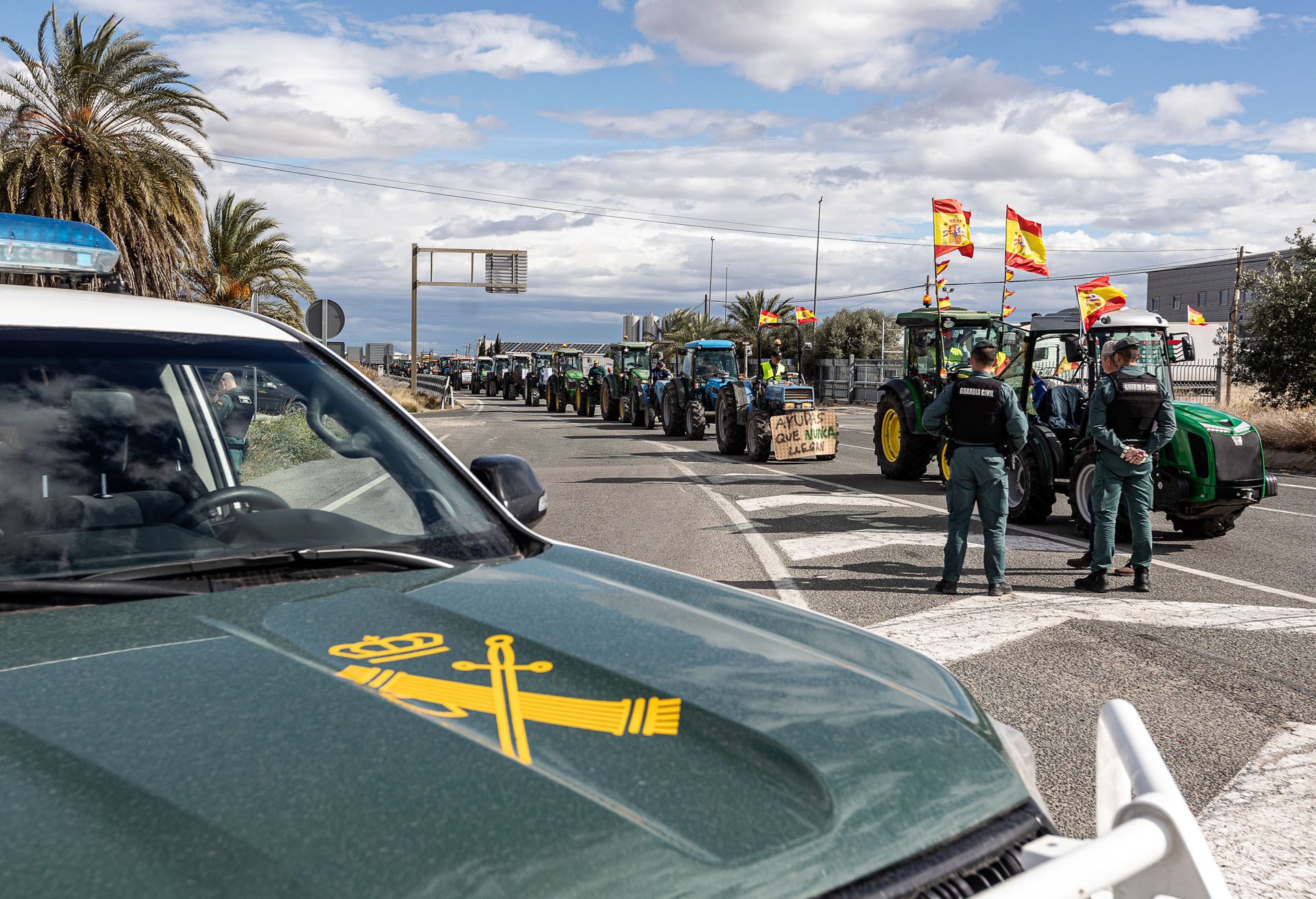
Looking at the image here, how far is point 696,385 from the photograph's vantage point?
26250 mm

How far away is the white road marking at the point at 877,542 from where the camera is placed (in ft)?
32.6

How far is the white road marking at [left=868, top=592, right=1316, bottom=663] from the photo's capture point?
21.8 feet

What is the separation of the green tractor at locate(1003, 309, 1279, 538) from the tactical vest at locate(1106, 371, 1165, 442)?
34.5 inches

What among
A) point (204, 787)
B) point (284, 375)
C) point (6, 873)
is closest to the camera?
point (6, 873)

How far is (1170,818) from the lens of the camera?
4.99 feet

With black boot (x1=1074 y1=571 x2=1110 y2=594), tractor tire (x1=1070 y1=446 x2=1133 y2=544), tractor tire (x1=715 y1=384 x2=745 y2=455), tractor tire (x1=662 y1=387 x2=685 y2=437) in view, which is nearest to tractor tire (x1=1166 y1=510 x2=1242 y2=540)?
tractor tire (x1=1070 y1=446 x2=1133 y2=544)

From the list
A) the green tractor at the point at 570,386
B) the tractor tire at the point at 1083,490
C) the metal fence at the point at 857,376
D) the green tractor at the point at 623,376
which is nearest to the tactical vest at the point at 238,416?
the tractor tire at the point at 1083,490

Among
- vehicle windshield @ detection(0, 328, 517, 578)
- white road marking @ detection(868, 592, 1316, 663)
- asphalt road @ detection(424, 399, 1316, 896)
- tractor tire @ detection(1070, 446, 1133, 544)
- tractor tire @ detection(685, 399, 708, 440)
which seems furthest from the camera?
tractor tire @ detection(685, 399, 708, 440)

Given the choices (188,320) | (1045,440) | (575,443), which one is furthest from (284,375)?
(575,443)

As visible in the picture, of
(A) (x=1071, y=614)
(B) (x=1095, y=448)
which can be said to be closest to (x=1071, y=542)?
(B) (x=1095, y=448)

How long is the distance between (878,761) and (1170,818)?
0.39m

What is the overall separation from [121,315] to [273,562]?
760 millimetres

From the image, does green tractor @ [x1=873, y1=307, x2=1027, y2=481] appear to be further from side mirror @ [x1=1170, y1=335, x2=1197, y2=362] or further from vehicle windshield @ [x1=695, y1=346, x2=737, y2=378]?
vehicle windshield @ [x1=695, y1=346, x2=737, y2=378]

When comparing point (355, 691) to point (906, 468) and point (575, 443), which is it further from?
point (575, 443)
